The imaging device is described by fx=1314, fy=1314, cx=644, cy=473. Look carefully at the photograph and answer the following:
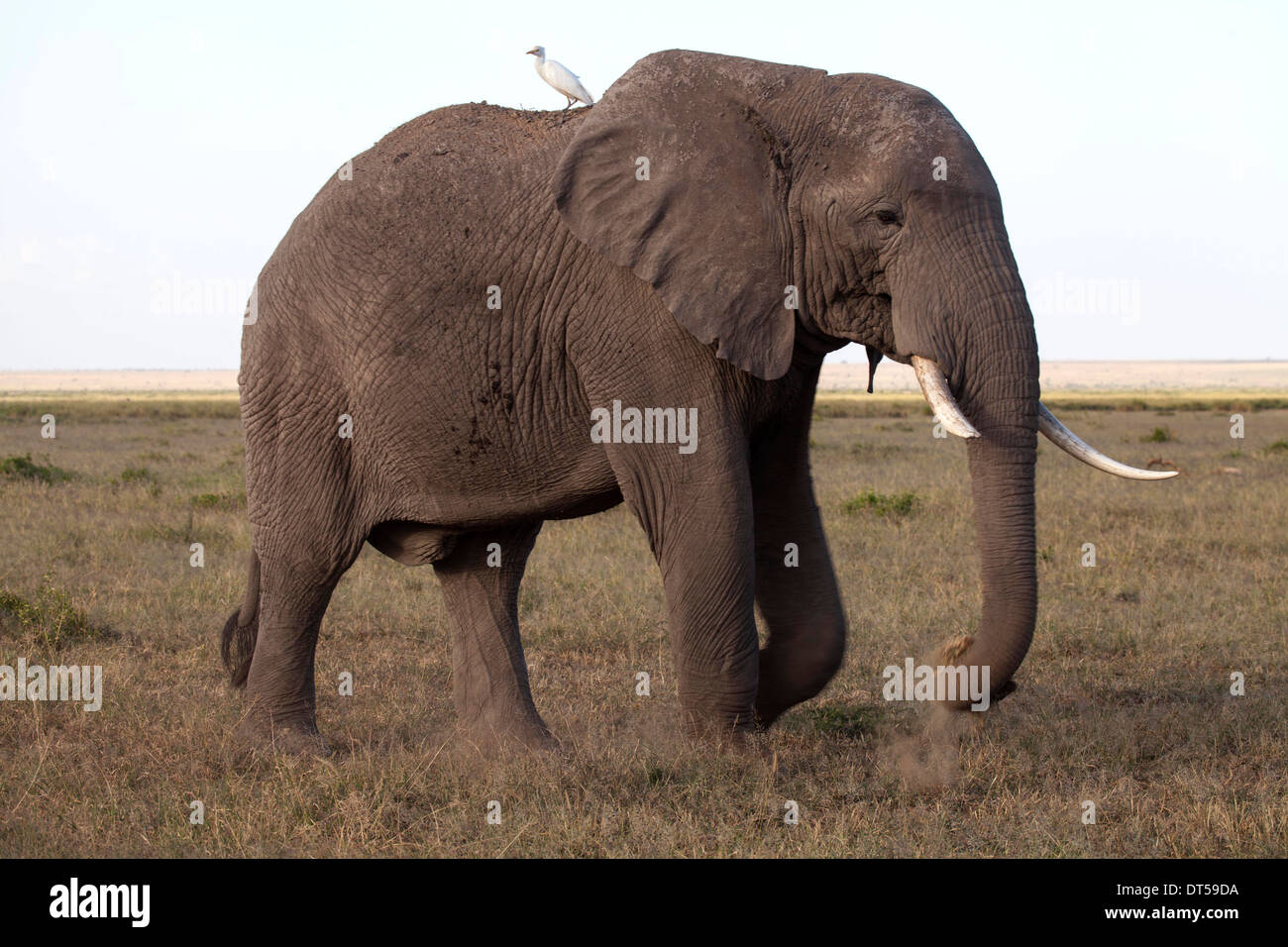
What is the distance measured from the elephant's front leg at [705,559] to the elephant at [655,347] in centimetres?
1

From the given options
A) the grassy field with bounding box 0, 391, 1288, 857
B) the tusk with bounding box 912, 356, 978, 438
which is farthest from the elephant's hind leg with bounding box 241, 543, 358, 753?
the tusk with bounding box 912, 356, 978, 438

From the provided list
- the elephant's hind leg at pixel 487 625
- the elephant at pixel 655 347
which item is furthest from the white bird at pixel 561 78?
the elephant's hind leg at pixel 487 625

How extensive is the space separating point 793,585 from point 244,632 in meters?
2.98

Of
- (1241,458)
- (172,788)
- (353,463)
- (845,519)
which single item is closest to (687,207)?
(353,463)

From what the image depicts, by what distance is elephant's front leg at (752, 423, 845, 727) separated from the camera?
20.2 ft

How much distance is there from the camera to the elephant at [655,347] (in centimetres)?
508

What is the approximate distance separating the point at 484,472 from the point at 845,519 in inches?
321

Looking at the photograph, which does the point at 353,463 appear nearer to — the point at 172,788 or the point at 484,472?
the point at 484,472

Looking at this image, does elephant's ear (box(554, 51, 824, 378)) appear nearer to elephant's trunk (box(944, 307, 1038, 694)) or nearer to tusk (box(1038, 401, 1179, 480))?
elephant's trunk (box(944, 307, 1038, 694))

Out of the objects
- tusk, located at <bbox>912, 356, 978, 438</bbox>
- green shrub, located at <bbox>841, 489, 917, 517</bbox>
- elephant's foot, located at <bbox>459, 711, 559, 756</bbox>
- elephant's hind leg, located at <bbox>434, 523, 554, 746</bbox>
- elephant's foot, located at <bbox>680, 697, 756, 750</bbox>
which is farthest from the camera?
green shrub, located at <bbox>841, 489, 917, 517</bbox>

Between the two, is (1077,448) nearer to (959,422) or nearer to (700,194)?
(959,422)

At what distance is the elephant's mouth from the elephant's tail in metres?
3.80

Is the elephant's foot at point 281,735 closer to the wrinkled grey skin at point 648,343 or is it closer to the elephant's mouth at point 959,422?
the wrinkled grey skin at point 648,343

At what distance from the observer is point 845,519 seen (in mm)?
13562
